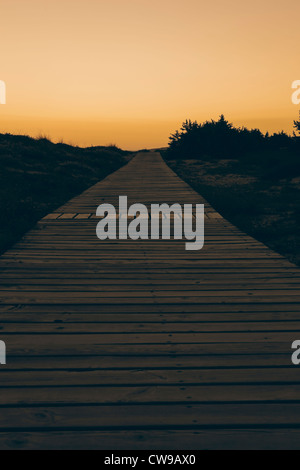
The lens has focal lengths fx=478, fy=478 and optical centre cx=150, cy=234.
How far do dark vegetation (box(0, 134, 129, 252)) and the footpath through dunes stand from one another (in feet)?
6.16

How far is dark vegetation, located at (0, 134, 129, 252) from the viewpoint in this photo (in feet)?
24.7

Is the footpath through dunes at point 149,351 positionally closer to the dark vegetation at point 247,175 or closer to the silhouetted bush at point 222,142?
the dark vegetation at point 247,175

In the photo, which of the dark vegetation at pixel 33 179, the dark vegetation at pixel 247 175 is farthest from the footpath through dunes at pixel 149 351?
the dark vegetation at pixel 247 175

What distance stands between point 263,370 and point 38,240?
3773 mm

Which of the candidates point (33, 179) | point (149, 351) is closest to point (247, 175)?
point (33, 179)

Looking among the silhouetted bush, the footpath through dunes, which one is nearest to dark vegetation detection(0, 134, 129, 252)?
the footpath through dunes

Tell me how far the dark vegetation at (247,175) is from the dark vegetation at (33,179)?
3263mm

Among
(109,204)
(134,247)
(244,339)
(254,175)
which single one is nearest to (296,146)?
(254,175)

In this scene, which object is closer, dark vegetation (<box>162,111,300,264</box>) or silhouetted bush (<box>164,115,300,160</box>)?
dark vegetation (<box>162,111,300,264</box>)

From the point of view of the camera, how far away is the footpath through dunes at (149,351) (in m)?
1.84

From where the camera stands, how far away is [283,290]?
3594 mm

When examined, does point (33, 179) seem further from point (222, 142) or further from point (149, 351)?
point (222, 142)

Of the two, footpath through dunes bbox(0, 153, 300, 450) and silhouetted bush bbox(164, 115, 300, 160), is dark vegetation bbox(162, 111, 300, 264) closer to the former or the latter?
silhouetted bush bbox(164, 115, 300, 160)
